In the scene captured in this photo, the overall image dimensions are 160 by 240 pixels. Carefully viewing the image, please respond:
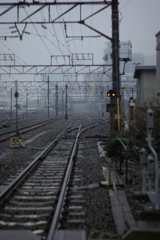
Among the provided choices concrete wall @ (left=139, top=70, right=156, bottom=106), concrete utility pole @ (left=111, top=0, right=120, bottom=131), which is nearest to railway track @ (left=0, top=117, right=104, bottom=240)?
concrete utility pole @ (left=111, top=0, right=120, bottom=131)

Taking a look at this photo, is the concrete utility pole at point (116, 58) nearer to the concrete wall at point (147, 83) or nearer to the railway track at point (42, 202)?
the railway track at point (42, 202)

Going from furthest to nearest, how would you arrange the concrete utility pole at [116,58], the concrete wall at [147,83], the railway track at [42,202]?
the concrete wall at [147,83], the concrete utility pole at [116,58], the railway track at [42,202]

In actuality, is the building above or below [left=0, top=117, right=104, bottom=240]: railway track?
above

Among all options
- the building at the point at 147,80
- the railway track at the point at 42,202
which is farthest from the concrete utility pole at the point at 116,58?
the building at the point at 147,80

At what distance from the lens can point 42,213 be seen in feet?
19.2

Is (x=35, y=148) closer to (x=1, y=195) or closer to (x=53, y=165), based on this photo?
(x=53, y=165)

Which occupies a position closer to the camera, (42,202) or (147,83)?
(42,202)

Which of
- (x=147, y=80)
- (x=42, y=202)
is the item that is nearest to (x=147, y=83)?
(x=147, y=80)

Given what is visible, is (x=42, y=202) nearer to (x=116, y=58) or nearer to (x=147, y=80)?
(x=116, y=58)

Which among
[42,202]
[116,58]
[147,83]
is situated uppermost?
[116,58]

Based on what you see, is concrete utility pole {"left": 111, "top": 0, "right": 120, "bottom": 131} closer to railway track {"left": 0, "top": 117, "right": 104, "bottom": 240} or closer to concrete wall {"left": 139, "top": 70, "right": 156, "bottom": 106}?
railway track {"left": 0, "top": 117, "right": 104, "bottom": 240}

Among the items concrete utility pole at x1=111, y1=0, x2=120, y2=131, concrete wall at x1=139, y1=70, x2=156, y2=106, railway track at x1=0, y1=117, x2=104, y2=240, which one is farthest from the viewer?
concrete wall at x1=139, y1=70, x2=156, y2=106

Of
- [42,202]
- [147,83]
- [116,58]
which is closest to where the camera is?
[42,202]

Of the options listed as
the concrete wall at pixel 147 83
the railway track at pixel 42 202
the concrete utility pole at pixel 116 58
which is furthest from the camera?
the concrete wall at pixel 147 83
